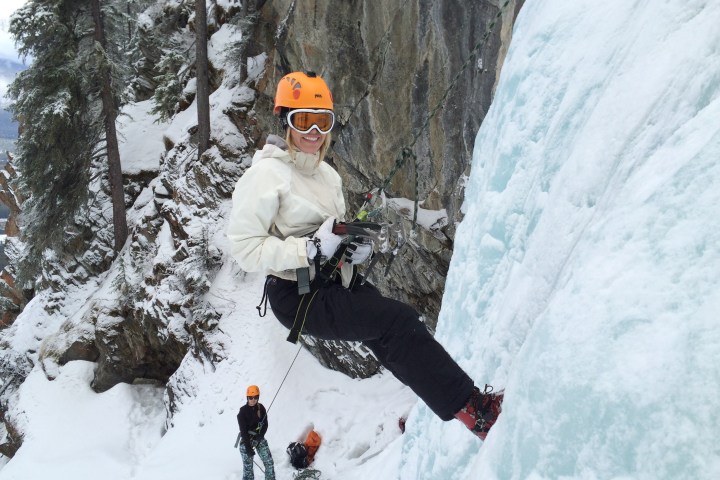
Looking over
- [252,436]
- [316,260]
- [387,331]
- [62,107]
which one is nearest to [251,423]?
[252,436]

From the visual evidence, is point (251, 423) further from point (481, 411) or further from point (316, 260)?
point (481, 411)

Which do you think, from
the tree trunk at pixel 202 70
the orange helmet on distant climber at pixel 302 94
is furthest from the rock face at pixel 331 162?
the orange helmet on distant climber at pixel 302 94

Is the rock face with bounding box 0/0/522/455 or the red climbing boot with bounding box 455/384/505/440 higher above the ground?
the red climbing boot with bounding box 455/384/505/440

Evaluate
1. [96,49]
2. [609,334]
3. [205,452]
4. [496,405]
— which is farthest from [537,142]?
[96,49]

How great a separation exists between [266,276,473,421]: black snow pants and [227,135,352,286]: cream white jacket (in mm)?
163

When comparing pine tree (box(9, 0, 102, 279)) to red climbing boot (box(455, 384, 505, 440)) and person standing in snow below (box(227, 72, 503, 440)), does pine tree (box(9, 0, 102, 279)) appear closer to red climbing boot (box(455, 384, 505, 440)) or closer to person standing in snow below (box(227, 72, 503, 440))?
person standing in snow below (box(227, 72, 503, 440))

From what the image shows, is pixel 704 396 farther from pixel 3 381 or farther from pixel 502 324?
pixel 3 381

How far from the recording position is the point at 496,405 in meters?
2.34

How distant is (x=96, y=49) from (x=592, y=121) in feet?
46.5

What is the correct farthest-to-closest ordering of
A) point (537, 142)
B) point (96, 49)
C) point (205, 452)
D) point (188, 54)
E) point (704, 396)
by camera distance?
point (188, 54) → point (96, 49) → point (205, 452) → point (537, 142) → point (704, 396)

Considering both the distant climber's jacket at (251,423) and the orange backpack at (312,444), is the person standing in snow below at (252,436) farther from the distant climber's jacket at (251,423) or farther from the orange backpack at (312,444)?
the orange backpack at (312,444)

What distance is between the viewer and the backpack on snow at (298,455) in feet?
24.8

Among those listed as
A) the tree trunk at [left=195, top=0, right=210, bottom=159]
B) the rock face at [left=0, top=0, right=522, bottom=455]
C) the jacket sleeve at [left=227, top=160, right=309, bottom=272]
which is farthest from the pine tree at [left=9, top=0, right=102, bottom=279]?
the jacket sleeve at [left=227, top=160, right=309, bottom=272]

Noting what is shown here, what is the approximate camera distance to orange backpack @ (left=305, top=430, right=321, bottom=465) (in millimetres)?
7698
